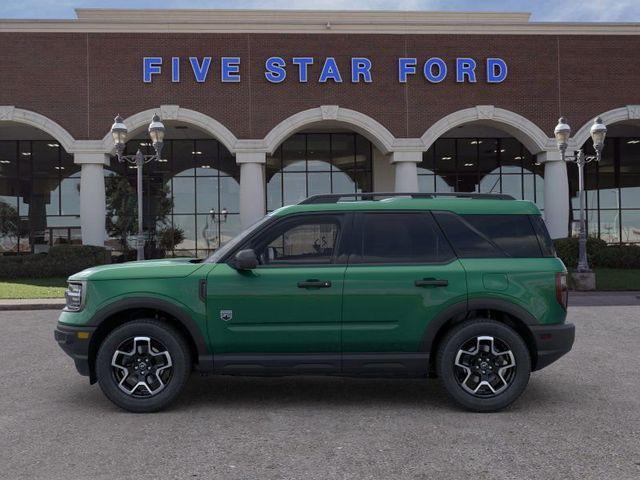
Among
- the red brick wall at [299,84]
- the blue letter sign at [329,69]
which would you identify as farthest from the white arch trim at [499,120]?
the blue letter sign at [329,69]

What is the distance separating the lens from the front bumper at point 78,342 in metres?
5.23

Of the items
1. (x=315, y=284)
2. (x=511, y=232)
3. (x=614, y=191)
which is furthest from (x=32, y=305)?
(x=614, y=191)

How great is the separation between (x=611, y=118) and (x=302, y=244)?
75.1ft

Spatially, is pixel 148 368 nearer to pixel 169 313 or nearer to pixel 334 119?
pixel 169 313

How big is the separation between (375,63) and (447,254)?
1985 cm

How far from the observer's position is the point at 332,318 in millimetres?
5188

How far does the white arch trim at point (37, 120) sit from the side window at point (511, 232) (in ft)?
69.6

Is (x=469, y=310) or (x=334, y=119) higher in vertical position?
(x=334, y=119)

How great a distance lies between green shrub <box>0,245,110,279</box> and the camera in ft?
70.3

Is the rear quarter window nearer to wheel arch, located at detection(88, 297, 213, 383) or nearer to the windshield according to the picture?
the windshield

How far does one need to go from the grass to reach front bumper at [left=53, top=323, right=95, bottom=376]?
11.9 m

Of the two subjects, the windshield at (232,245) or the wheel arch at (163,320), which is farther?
the windshield at (232,245)

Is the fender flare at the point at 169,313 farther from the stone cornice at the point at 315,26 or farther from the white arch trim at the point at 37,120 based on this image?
the stone cornice at the point at 315,26

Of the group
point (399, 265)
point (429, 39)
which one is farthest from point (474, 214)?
point (429, 39)
